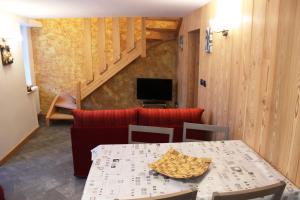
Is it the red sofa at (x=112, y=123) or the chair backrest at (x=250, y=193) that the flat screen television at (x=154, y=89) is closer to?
the red sofa at (x=112, y=123)

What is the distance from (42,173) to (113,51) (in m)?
3.00

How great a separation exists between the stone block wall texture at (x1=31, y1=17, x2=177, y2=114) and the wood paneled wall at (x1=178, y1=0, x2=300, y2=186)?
9.82 ft

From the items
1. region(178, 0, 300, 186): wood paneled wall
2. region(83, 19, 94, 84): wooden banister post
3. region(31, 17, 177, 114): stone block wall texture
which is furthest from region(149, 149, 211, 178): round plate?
region(31, 17, 177, 114): stone block wall texture

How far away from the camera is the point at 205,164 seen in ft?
5.61

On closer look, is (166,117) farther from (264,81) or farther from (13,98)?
(13,98)

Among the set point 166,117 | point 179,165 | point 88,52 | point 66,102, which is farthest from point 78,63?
point 179,165

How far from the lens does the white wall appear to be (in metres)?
3.58

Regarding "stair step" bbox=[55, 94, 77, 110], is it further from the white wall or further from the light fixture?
the light fixture

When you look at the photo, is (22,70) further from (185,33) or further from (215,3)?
(215,3)

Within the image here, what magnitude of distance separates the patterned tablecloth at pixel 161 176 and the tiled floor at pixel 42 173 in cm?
125

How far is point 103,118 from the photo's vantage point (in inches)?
114

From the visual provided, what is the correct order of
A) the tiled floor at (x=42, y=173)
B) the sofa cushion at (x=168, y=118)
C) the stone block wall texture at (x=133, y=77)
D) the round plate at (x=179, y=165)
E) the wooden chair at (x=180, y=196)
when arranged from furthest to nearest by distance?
A: the stone block wall texture at (x=133, y=77), the sofa cushion at (x=168, y=118), the tiled floor at (x=42, y=173), the round plate at (x=179, y=165), the wooden chair at (x=180, y=196)

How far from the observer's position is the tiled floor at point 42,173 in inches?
111

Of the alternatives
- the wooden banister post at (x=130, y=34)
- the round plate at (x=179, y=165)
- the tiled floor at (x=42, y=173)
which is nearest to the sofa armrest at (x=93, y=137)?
the tiled floor at (x=42, y=173)
